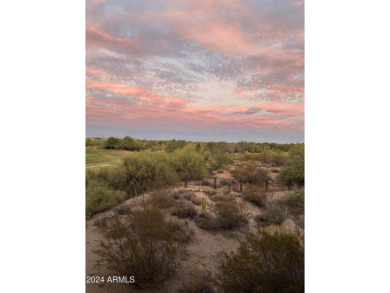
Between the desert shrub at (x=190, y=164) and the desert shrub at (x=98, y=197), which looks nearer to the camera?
the desert shrub at (x=98, y=197)

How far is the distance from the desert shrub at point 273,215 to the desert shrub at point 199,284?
138cm

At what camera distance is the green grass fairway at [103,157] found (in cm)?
385

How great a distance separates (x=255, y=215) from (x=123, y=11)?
4.23 meters

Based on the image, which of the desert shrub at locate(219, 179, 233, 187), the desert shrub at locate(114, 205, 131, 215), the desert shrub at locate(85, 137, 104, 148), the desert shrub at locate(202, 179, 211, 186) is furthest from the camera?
the desert shrub at locate(202, 179, 211, 186)

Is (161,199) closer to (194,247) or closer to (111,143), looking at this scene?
(194,247)

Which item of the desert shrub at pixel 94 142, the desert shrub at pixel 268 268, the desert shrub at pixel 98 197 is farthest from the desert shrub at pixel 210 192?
the desert shrub at pixel 94 142

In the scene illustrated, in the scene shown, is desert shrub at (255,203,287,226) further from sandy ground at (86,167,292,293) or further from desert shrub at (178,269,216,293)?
desert shrub at (178,269,216,293)

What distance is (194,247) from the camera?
3713 mm

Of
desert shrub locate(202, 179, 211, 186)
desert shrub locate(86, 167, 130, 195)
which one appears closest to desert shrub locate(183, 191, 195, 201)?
desert shrub locate(202, 179, 211, 186)

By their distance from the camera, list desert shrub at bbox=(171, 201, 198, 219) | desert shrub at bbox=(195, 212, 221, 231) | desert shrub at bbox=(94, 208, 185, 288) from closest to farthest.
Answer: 1. desert shrub at bbox=(94, 208, 185, 288)
2. desert shrub at bbox=(171, 201, 198, 219)
3. desert shrub at bbox=(195, 212, 221, 231)

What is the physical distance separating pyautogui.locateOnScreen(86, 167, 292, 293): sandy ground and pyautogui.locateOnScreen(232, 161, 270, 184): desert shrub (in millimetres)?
468

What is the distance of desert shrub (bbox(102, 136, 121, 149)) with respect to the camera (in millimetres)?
3922

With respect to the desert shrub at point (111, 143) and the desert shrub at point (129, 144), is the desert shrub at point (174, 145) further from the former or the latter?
the desert shrub at point (111, 143)
